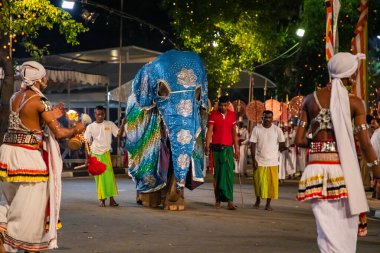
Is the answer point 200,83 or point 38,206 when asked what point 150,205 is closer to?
point 200,83

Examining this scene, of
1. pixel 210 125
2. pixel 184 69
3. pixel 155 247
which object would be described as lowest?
pixel 155 247

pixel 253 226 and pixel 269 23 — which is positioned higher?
pixel 269 23

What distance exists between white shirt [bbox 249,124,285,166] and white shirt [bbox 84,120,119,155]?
2.67m

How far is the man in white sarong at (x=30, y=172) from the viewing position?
8172mm

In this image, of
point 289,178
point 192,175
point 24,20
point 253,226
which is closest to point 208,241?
point 253,226

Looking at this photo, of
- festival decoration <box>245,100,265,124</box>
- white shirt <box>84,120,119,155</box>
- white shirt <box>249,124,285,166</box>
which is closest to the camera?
white shirt <box>84,120,119,155</box>

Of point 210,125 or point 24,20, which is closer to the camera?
point 210,125

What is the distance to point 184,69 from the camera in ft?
48.7

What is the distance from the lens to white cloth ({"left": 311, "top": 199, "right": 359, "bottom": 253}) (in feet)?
24.0

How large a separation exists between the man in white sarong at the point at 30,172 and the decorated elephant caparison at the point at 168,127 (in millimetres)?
6394

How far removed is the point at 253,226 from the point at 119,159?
17779 millimetres

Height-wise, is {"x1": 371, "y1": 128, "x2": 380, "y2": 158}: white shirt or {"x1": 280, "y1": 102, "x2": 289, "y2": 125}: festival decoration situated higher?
{"x1": 280, "y1": 102, "x2": 289, "y2": 125}: festival decoration

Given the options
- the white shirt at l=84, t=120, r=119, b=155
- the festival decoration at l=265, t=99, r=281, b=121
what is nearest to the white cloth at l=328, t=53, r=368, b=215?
the white shirt at l=84, t=120, r=119, b=155

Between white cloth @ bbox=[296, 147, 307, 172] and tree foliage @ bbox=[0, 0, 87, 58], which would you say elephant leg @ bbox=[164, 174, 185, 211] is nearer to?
tree foliage @ bbox=[0, 0, 87, 58]
